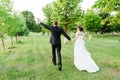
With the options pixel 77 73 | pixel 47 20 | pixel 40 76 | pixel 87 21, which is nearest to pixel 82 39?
pixel 77 73

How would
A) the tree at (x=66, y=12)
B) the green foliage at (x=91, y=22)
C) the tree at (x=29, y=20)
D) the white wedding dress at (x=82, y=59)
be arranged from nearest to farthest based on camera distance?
the white wedding dress at (x=82, y=59)
the tree at (x=66, y=12)
the green foliage at (x=91, y=22)
the tree at (x=29, y=20)

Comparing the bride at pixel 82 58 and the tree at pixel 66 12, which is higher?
the tree at pixel 66 12

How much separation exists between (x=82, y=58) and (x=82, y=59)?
0.06 m

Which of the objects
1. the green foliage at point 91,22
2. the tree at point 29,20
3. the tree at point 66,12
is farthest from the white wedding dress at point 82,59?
the tree at point 29,20

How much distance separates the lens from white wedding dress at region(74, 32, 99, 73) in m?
13.3

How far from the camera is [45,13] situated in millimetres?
79125

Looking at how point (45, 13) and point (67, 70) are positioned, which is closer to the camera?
point (67, 70)

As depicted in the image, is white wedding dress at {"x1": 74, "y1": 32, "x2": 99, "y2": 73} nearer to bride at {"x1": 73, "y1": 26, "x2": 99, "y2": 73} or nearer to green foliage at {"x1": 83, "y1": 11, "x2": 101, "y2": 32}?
bride at {"x1": 73, "y1": 26, "x2": 99, "y2": 73}

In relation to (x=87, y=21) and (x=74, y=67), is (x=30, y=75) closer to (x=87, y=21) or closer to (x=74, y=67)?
(x=74, y=67)

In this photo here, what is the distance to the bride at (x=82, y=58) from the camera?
13321 mm

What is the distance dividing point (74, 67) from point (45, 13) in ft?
217

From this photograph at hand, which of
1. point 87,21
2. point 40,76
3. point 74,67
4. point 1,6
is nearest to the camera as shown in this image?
point 40,76

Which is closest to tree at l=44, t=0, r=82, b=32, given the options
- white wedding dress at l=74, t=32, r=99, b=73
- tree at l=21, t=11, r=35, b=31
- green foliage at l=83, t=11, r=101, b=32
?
white wedding dress at l=74, t=32, r=99, b=73

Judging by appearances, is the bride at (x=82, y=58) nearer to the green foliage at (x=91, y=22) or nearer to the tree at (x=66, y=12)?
the tree at (x=66, y=12)
